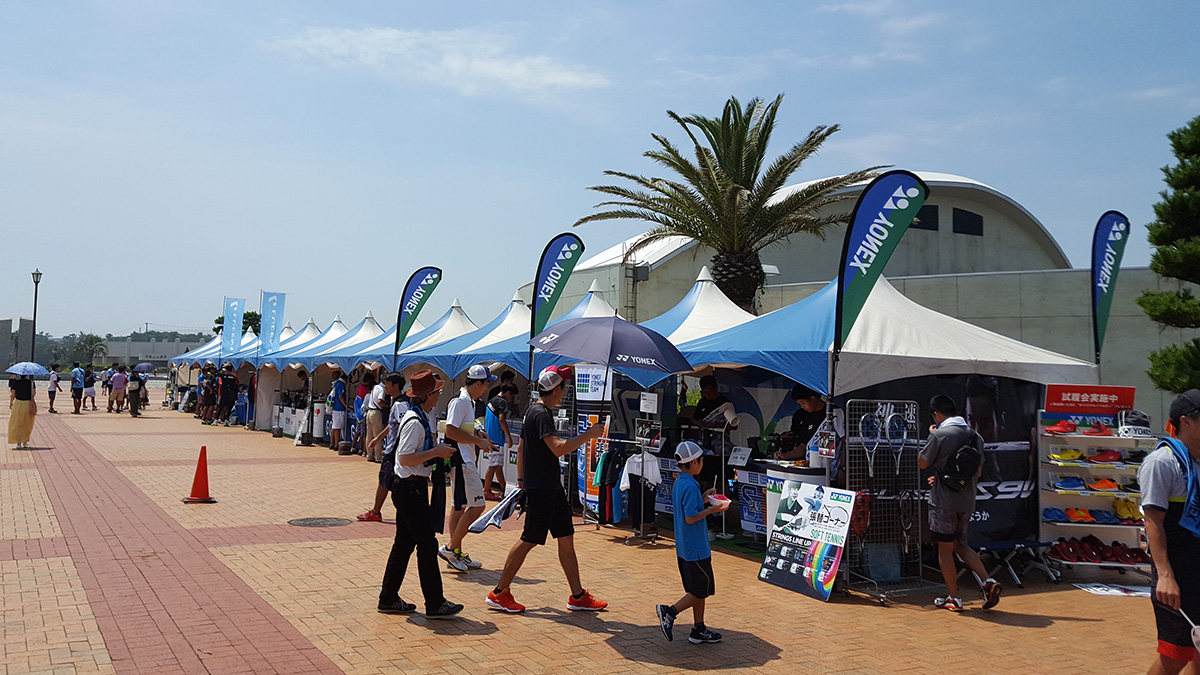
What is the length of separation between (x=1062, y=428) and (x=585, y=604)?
564cm

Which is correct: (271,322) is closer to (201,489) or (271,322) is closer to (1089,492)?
(201,489)

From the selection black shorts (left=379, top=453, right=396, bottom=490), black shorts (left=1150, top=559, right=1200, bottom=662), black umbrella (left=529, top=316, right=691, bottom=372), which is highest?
black umbrella (left=529, top=316, right=691, bottom=372)

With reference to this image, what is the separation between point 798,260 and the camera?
1480 inches

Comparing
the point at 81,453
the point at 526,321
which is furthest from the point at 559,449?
the point at 81,453

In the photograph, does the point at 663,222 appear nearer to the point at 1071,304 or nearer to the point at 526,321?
the point at 526,321

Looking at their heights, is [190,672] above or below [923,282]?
below

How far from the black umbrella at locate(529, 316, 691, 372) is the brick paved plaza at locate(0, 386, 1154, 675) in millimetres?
2063

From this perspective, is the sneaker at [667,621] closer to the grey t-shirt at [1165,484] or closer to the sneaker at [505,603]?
the sneaker at [505,603]

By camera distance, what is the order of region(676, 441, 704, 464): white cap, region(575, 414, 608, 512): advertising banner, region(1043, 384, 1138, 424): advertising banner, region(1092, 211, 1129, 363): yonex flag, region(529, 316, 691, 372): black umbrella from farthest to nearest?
region(1092, 211, 1129, 363): yonex flag → region(575, 414, 608, 512): advertising banner → region(1043, 384, 1138, 424): advertising banner → region(529, 316, 691, 372): black umbrella → region(676, 441, 704, 464): white cap

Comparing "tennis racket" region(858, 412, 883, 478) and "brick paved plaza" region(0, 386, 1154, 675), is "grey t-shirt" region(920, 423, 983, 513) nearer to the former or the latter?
"tennis racket" region(858, 412, 883, 478)

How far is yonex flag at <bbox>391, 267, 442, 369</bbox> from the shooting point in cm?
1834

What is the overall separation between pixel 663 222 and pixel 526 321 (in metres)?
6.27

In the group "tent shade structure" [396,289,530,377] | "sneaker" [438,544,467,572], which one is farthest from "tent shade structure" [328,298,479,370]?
"sneaker" [438,544,467,572]

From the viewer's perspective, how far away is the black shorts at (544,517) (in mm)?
6625
